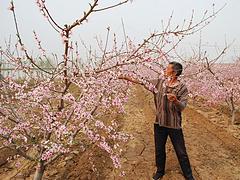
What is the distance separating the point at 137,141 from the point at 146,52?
3941 mm

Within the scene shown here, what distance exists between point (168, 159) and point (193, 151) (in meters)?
0.95

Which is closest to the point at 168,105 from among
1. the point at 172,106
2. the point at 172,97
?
the point at 172,106

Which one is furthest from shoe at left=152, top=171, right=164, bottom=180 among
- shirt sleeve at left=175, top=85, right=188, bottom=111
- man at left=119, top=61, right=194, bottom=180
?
shirt sleeve at left=175, top=85, right=188, bottom=111

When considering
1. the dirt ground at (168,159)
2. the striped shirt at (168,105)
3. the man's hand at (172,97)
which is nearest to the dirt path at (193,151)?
the dirt ground at (168,159)

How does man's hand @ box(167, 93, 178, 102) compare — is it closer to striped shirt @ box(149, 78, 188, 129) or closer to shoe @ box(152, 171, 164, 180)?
striped shirt @ box(149, 78, 188, 129)

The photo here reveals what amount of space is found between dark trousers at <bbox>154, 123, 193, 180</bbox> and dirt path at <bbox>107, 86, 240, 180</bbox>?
524 mm

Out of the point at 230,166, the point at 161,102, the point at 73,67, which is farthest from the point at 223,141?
the point at 73,67

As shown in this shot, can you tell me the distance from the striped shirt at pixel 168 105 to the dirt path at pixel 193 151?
4.43 feet

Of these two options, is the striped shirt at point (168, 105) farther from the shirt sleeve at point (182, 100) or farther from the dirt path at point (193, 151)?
the dirt path at point (193, 151)

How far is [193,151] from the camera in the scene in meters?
7.49

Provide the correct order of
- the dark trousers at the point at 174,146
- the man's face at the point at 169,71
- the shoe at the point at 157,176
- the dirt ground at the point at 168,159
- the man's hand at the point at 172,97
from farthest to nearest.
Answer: the dirt ground at the point at 168,159, the shoe at the point at 157,176, the dark trousers at the point at 174,146, the man's face at the point at 169,71, the man's hand at the point at 172,97

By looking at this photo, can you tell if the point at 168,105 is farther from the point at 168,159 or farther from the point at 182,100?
the point at 168,159

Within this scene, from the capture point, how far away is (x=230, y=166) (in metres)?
6.76

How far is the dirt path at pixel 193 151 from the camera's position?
629 cm
